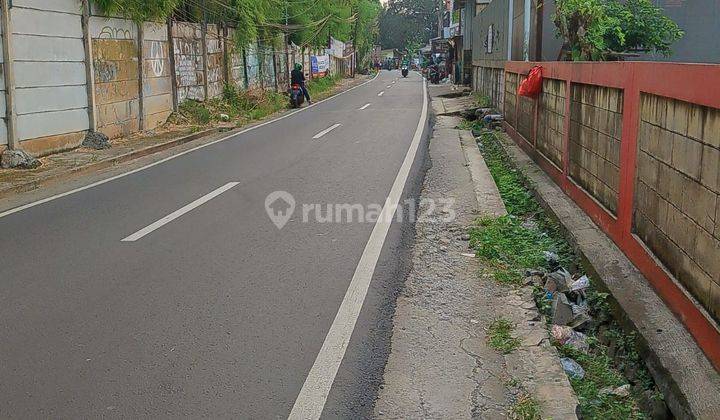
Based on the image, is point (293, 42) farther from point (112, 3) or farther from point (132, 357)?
point (132, 357)

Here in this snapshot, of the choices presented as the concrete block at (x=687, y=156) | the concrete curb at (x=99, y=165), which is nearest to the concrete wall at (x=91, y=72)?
the concrete curb at (x=99, y=165)

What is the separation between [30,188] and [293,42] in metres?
33.4

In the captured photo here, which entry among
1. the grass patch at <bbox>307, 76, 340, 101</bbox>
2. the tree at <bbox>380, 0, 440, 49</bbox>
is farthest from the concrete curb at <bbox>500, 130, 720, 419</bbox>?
the tree at <bbox>380, 0, 440, 49</bbox>

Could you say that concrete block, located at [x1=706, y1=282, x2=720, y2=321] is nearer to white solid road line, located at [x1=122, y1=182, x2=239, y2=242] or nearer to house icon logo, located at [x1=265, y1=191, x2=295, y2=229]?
house icon logo, located at [x1=265, y1=191, x2=295, y2=229]

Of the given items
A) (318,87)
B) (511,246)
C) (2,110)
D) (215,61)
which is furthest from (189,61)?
(318,87)

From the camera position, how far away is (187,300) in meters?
5.69

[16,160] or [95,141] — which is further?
[95,141]

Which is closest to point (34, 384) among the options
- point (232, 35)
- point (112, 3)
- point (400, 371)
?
point (400, 371)

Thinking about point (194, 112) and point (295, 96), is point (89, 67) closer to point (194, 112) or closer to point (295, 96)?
point (194, 112)

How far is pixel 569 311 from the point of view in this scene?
5574 millimetres

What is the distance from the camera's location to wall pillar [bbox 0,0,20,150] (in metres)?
12.6

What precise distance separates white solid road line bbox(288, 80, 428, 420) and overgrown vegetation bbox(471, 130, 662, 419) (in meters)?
1.04

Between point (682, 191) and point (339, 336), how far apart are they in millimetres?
2526

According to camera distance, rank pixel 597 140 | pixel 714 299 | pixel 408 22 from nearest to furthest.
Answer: pixel 714 299, pixel 597 140, pixel 408 22
